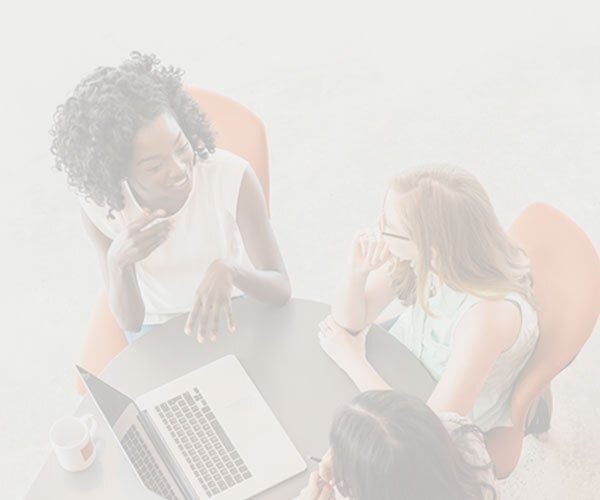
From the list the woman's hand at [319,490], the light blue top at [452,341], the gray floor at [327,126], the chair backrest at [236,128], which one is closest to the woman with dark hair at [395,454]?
the woman's hand at [319,490]

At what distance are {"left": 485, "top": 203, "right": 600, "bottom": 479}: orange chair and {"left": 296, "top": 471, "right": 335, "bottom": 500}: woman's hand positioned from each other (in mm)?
501

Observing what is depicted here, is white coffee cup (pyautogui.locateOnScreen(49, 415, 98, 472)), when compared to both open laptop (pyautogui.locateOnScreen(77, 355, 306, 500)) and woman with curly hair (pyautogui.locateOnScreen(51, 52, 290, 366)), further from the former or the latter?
woman with curly hair (pyautogui.locateOnScreen(51, 52, 290, 366))

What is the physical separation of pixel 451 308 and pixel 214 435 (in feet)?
1.90

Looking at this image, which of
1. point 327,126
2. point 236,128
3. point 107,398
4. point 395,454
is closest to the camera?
point 395,454

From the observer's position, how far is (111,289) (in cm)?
215

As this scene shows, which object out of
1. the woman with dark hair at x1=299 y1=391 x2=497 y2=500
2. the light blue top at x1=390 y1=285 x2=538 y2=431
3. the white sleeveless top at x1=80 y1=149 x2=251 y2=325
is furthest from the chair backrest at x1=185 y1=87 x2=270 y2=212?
the woman with dark hair at x1=299 y1=391 x2=497 y2=500

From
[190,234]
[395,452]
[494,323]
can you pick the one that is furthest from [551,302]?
[190,234]

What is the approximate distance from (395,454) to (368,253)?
63cm

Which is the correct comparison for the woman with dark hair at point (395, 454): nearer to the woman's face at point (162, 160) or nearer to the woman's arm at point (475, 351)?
the woman's arm at point (475, 351)

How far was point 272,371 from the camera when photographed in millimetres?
2006

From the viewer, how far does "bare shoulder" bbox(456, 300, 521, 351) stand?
1.85 m

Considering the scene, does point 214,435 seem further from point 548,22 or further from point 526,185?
point 548,22

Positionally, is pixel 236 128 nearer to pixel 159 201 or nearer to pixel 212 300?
pixel 159 201

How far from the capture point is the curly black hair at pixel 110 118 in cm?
193
